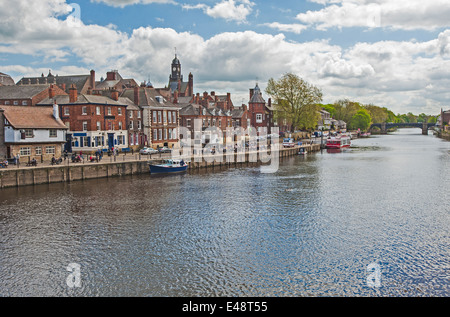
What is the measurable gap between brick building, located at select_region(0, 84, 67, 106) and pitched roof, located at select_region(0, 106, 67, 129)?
36.9ft

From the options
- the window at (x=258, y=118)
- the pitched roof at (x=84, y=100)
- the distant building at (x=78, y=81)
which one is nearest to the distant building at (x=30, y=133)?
the pitched roof at (x=84, y=100)

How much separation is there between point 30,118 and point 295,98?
73766 mm

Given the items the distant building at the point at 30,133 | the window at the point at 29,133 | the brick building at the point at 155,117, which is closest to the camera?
the distant building at the point at 30,133

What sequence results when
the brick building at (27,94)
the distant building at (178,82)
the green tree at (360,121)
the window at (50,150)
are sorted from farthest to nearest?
1. the green tree at (360,121)
2. the distant building at (178,82)
3. the brick building at (27,94)
4. the window at (50,150)

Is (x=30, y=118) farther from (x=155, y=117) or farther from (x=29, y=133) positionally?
(x=155, y=117)

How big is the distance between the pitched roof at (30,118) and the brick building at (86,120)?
5.22 meters

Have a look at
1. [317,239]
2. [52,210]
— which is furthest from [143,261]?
[52,210]

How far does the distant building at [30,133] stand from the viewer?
157 ft

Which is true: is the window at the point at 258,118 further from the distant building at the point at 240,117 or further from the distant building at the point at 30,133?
A: the distant building at the point at 30,133

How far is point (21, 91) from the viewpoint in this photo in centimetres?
6669

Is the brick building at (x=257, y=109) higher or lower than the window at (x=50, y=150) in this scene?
higher
